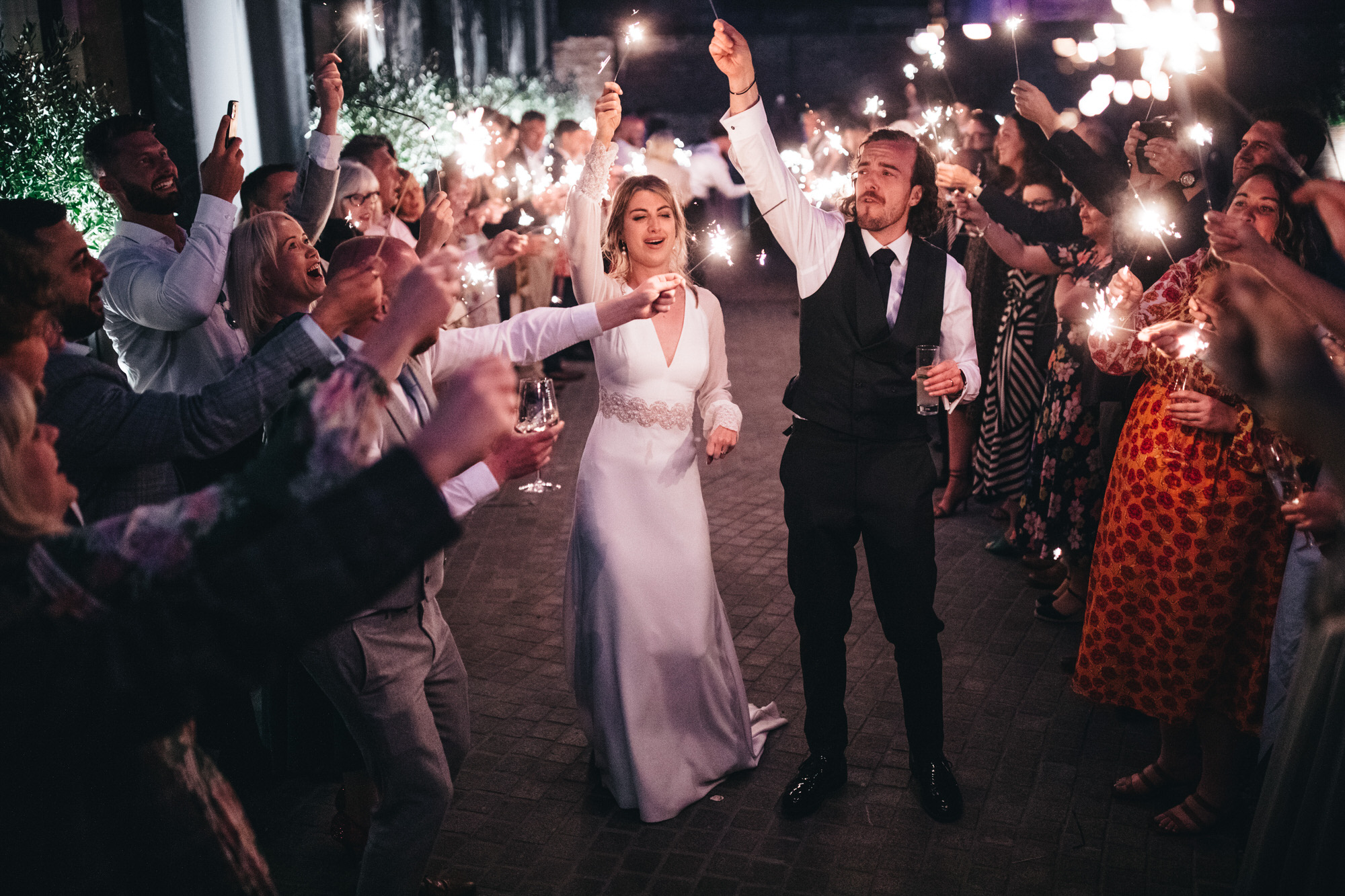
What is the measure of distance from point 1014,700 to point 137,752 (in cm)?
391

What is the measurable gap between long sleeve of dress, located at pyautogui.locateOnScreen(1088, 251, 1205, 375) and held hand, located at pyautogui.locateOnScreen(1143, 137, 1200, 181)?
3.35ft

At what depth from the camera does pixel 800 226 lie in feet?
12.4

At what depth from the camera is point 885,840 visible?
3.54m

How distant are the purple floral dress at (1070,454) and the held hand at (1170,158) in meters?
0.49

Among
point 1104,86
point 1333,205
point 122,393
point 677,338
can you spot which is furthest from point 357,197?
point 1333,205

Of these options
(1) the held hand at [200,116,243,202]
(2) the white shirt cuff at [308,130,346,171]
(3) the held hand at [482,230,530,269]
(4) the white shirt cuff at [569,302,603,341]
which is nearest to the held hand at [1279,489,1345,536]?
(4) the white shirt cuff at [569,302,603,341]

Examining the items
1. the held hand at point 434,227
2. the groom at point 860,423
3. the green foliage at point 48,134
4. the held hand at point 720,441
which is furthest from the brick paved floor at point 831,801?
the green foliage at point 48,134

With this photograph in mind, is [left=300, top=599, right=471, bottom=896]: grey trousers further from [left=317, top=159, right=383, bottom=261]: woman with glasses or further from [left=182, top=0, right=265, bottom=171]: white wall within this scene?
[left=182, top=0, right=265, bottom=171]: white wall

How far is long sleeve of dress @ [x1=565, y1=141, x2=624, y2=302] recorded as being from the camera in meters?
3.85

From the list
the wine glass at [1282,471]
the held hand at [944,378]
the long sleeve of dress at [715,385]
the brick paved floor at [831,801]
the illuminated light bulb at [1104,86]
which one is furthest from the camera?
the illuminated light bulb at [1104,86]

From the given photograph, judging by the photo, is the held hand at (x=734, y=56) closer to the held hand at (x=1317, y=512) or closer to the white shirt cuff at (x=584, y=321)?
the white shirt cuff at (x=584, y=321)

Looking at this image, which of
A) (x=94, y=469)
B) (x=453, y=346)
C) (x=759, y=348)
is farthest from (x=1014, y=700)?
(x=759, y=348)

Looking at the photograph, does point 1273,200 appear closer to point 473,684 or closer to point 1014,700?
point 1014,700

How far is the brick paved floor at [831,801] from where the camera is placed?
337 cm
